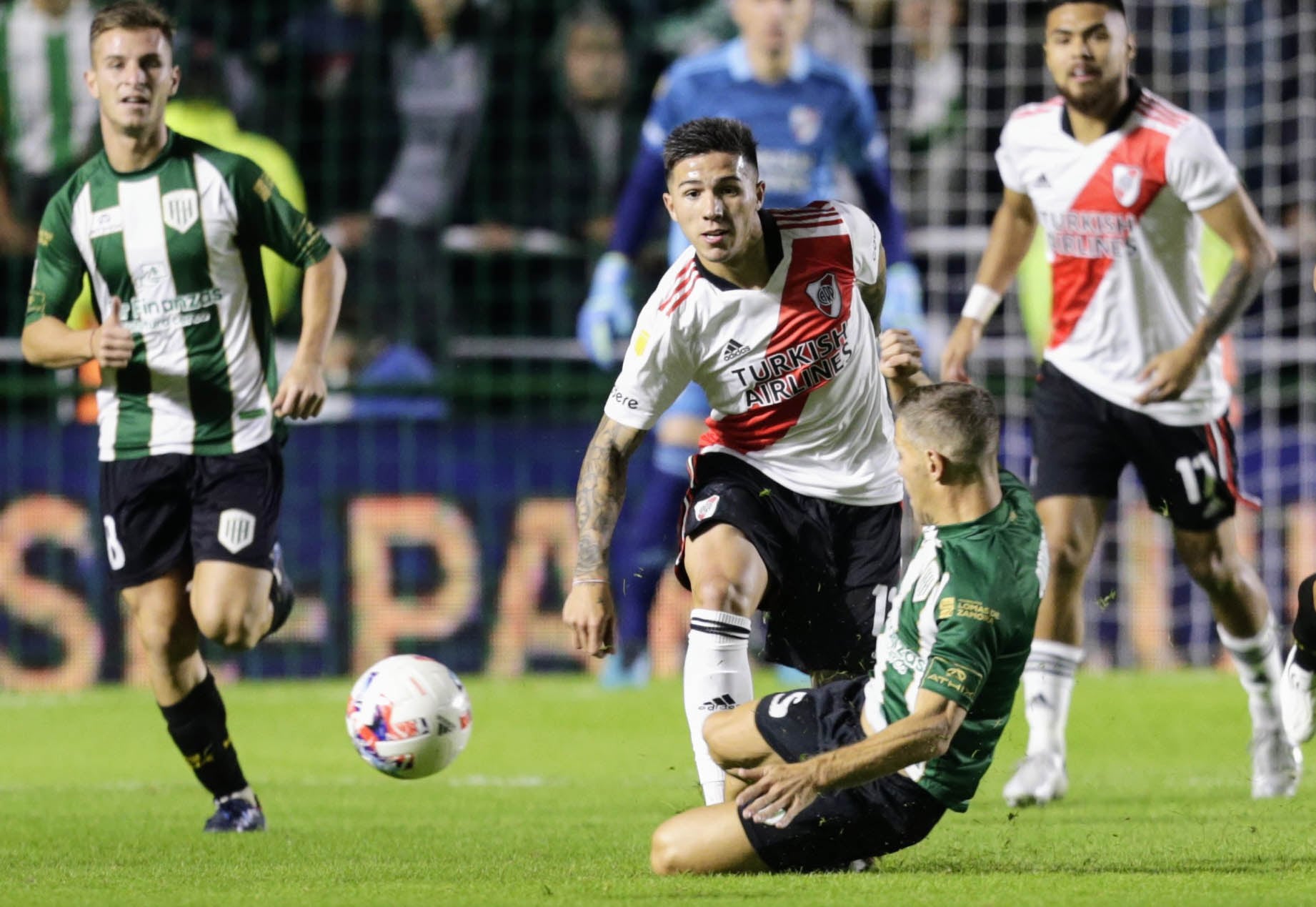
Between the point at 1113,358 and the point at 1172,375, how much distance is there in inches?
16.1

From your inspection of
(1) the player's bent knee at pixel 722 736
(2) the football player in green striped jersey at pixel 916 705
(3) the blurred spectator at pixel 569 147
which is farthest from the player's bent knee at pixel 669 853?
(3) the blurred spectator at pixel 569 147

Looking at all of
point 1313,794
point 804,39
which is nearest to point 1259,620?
point 1313,794

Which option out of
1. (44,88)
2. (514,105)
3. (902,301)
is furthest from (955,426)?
(44,88)

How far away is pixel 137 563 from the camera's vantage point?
6430 millimetres

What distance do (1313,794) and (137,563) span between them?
376cm

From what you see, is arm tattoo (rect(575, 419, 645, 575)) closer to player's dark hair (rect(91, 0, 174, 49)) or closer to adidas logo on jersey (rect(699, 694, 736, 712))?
adidas logo on jersey (rect(699, 694, 736, 712))

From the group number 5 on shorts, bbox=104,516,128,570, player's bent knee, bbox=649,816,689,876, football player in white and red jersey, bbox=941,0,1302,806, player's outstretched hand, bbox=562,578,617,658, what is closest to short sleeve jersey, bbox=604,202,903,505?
player's outstretched hand, bbox=562,578,617,658

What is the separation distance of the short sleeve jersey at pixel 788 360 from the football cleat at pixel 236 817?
1.74 m

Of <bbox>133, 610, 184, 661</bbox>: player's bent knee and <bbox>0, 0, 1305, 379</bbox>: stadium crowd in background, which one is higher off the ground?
<bbox>0, 0, 1305, 379</bbox>: stadium crowd in background

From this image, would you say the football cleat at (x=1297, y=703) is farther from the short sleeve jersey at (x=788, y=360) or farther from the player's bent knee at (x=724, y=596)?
the player's bent knee at (x=724, y=596)

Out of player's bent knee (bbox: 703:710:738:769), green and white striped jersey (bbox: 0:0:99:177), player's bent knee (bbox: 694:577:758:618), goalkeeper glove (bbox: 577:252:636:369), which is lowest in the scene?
player's bent knee (bbox: 703:710:738:769)

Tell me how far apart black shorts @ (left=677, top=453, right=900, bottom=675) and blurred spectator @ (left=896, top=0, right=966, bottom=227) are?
23.3ft

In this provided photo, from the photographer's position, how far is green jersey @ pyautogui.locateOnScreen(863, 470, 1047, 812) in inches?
171

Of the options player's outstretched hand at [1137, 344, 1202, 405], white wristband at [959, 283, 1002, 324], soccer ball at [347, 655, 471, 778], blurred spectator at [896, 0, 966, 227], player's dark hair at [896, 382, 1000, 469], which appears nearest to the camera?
player's dark hair at [896, 382, 1000, 469]
